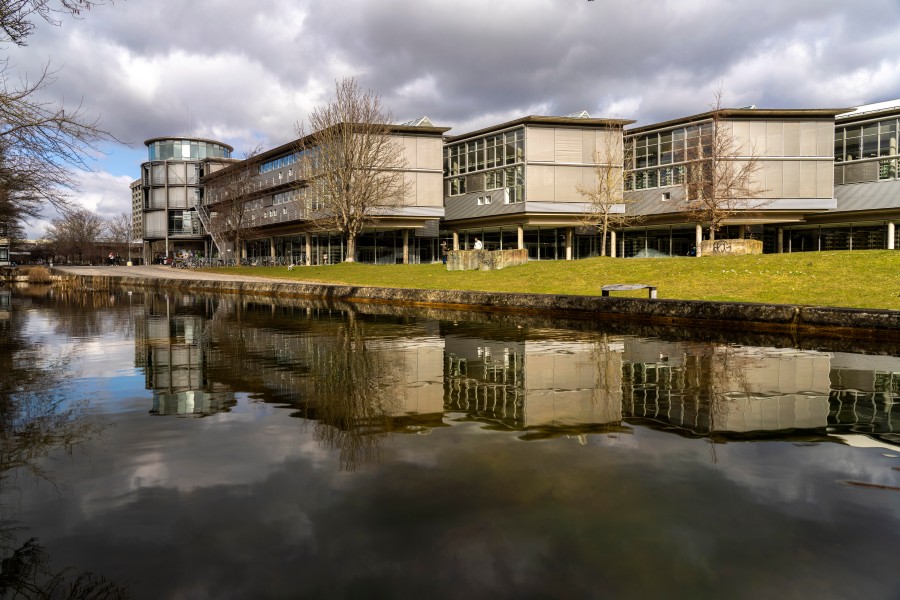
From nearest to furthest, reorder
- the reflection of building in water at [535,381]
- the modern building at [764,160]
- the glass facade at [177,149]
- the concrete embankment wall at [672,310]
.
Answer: the reflection of building in water at [535,381] → the concrete embankment wall at [672,310] → the modern building at [764,160] → the glass facade at [177,149]

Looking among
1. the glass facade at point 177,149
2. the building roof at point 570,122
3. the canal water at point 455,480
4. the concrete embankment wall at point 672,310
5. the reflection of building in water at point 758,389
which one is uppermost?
the glass facade at point 177,149

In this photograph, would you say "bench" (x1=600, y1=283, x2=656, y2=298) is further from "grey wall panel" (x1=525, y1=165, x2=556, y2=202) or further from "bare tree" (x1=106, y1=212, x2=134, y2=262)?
"bare tree" (x1=106, y1=212, x2=134, y2=262)

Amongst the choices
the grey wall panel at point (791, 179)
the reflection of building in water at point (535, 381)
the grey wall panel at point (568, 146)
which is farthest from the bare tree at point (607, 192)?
the reflection of building in water at point (535, 381)

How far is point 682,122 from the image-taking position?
164ft

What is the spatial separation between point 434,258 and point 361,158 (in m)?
19.5

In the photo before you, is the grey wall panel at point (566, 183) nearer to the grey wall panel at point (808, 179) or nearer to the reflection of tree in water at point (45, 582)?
the grey wall panel at point (808, 179)

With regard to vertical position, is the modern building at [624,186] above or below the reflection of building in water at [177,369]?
above

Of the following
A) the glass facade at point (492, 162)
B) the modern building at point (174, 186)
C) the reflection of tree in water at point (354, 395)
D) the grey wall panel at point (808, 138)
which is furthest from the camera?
the modern building at point (174, 186)

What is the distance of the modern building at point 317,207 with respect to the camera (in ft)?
176

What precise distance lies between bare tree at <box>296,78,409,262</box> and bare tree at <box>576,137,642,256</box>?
52.4 feet

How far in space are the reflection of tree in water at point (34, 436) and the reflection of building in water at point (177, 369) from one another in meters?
0.80

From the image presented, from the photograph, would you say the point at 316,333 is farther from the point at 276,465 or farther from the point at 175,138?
the point at 175,138

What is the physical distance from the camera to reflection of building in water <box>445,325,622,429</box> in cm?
539

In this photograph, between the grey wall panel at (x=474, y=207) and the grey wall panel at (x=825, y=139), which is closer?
the grey wall panel at (x=825, y=139)
